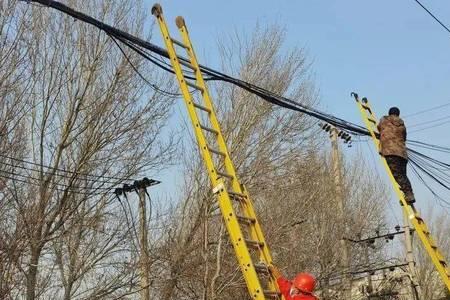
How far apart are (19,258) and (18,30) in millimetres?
4097

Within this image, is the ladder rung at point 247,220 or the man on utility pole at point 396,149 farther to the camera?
the man on utility pole at point 396,149

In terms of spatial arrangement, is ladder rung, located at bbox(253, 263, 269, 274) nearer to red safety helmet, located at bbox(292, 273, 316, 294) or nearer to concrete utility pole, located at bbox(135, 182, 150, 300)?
red safety helmet, located at bbox(292, 273, 316, 294)

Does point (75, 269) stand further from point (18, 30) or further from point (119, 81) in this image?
point (18, 30)

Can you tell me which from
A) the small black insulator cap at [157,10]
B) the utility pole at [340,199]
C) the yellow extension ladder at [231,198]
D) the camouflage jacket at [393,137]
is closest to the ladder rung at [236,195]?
the yellow extension ladder at [231,198]

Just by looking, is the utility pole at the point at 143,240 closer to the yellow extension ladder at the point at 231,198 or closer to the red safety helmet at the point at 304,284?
the yellow extension ladder at the point at 231,198

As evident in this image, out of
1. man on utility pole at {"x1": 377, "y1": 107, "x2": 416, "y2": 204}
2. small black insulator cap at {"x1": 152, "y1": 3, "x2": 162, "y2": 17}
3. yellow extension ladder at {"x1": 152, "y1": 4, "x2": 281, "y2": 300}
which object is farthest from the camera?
man on utility pole at {"x1": 377, "y1": 107, "x2": 416, "y2": 204}

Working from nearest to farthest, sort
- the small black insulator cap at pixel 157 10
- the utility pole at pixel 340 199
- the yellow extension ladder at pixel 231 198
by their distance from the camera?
1. the yellow extension ladder at pixel 231 198
2. the small black insulator cap at pixel 157 10
3. the utility pole at pixel 340 199

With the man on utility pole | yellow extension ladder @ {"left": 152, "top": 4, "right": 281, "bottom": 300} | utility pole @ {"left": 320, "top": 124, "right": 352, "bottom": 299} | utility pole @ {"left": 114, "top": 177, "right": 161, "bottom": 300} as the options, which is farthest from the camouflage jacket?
utility pole @ {"left": 320, "top": 124, "right": 352, "bottom": 299}

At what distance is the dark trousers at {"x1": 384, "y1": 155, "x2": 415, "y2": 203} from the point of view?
341 inches

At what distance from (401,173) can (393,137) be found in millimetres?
531

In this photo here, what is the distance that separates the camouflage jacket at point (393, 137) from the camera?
8672 millimetres

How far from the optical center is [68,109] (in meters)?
13.3

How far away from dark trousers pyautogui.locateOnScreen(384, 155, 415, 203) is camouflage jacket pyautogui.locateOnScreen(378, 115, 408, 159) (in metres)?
0.08

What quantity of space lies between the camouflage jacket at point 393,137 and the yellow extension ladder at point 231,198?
2.86 m
